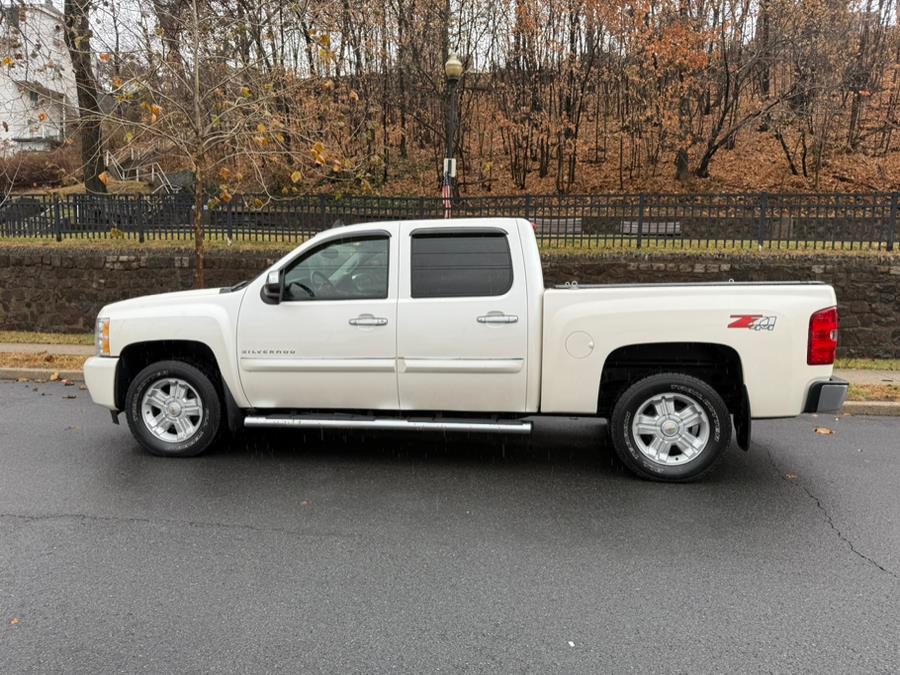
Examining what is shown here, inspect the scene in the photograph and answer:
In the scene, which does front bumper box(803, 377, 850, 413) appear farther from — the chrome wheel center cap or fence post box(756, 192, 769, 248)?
fence post box(756, 192, 769, 248)

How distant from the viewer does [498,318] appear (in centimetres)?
544

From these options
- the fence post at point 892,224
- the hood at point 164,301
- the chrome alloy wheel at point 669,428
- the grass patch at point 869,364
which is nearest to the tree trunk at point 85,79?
the hood at point 164,301

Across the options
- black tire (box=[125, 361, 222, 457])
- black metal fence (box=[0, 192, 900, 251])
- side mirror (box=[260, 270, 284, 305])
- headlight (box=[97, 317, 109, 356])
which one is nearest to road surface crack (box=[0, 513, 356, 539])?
black tire (box=[125, 361, 222, 457])

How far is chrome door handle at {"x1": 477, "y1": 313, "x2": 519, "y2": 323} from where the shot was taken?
542 centimetres

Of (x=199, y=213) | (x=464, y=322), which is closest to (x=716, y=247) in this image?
(x=464, y=322)

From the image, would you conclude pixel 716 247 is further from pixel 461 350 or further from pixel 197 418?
pixel 197 418

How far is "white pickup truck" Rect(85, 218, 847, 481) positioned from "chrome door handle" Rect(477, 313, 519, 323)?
1 centimetres

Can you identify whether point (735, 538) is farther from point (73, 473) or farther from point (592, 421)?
point (73, 473)

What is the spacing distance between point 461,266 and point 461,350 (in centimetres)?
68

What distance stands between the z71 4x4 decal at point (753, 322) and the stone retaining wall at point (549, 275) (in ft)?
20.3

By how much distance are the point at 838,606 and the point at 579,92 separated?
2148 centimetres

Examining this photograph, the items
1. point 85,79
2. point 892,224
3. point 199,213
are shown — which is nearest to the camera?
point 199,213

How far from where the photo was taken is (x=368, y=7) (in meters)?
17.0

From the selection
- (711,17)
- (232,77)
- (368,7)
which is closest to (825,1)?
(711,17)
